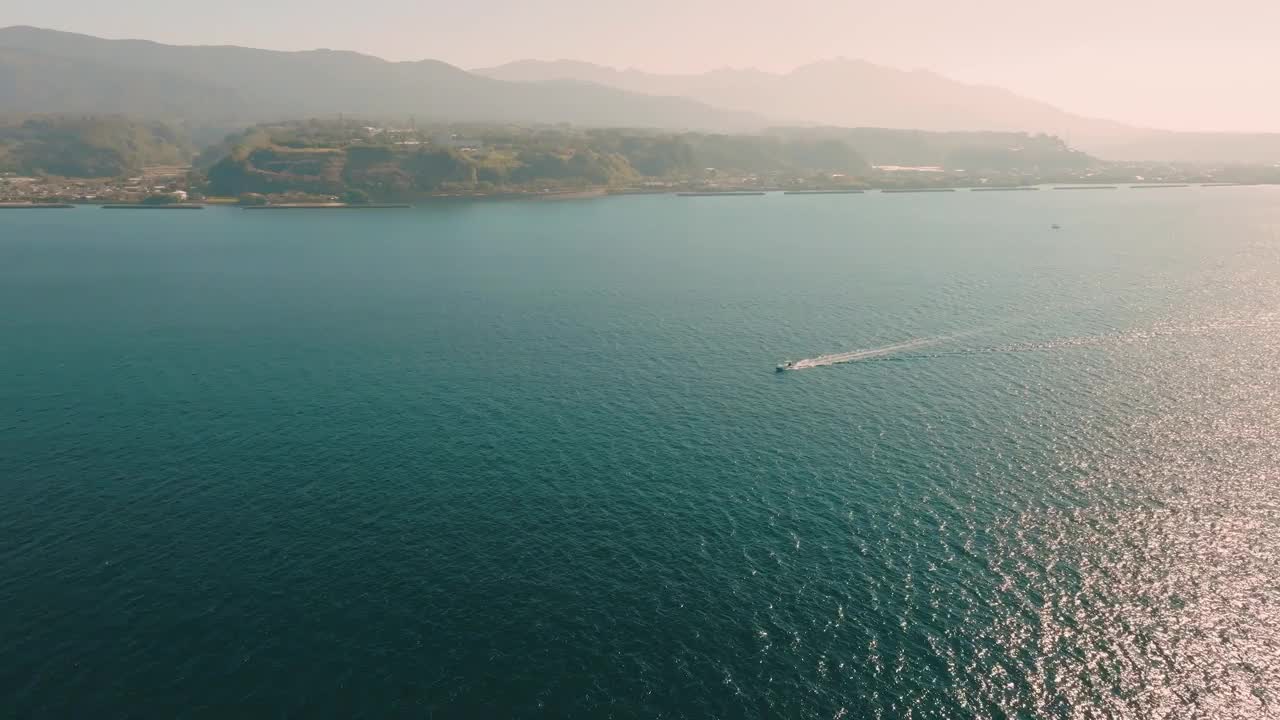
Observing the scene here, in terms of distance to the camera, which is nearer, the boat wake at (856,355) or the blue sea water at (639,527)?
the blue sea water at (639,527)

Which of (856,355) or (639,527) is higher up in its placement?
(856,355)

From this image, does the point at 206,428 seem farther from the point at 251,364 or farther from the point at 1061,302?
the point at 1061,302

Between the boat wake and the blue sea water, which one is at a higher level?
the boat wake

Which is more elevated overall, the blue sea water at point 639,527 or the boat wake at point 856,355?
the boat wake at point 856,355

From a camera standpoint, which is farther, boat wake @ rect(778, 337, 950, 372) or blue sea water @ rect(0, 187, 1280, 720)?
boat wake @ rect(778, 337, 950, 372)
